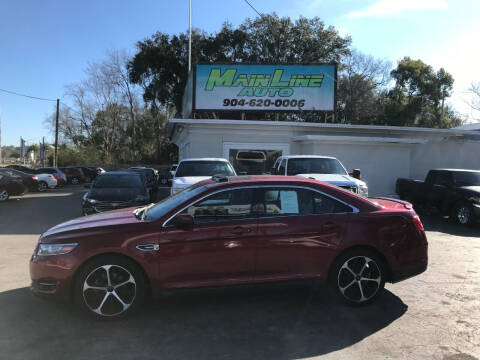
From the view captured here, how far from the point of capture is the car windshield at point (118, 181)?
10.7 m

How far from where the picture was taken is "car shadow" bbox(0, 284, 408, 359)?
3566mm

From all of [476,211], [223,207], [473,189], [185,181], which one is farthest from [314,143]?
[223,207]

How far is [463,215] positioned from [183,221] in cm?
975

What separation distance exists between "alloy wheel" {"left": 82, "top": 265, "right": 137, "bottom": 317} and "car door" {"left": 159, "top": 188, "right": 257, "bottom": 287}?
0.40 meters

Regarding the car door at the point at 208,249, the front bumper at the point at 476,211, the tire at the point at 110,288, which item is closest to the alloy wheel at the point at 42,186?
the tire at the point at 110,288

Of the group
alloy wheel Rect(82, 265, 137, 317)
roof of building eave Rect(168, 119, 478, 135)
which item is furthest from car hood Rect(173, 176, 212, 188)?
roof of building eave Rect(168, 119, 478, 135)

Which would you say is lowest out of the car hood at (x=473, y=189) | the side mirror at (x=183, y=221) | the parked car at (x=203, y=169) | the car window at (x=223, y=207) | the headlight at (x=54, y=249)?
the headlight at (x=54, y=249)

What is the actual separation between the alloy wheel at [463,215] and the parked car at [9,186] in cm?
1709

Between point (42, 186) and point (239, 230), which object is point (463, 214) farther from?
point (42, 186)

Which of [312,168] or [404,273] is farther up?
[312,168]

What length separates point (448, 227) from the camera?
34.6 feet

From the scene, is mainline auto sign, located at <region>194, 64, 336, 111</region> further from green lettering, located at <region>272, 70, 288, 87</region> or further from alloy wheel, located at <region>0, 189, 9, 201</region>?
alloy wheel, located at <region>0, 189, 9, 201</region>

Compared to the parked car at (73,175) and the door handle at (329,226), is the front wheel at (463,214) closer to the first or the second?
the door handle at (329,226)

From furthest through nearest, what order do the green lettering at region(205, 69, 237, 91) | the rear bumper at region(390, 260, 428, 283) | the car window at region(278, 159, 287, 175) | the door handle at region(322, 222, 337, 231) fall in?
the green lettering at region(205, 69, 237, 91)
the car window at region(278, 159, 287, 175)
the rear bumper at region(390, 260, 428, 283)
the door handle at region(322, 222, 337, 231)
